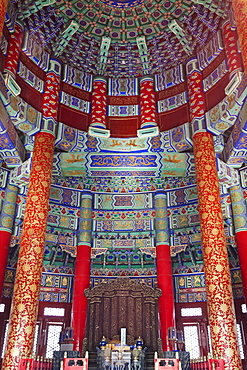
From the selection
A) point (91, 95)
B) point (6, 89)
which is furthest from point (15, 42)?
point (91, 95)

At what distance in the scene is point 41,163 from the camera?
8.46 m

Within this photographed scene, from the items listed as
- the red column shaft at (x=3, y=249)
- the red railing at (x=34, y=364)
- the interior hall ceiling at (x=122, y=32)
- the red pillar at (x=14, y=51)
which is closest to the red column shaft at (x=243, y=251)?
the red railing at (x=34, y=364)

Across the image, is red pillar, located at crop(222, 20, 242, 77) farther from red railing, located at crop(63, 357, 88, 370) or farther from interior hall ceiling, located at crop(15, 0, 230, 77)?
red railing, located at crop(63, 357, 88, 370)

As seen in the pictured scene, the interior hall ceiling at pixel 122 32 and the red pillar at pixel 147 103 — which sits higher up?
the interior hall ceiling at pixel 122 32

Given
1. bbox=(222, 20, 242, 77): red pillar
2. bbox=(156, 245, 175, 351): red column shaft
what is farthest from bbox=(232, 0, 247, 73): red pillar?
bbox=(156, 245, 175, 351): red column shaft

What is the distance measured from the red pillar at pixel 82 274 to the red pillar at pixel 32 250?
3103mm

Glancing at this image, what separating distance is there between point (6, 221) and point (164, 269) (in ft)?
16.0

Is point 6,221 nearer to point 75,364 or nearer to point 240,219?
point 75,364

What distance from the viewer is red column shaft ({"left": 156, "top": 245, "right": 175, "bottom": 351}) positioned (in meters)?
9.88

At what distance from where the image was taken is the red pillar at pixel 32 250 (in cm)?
668

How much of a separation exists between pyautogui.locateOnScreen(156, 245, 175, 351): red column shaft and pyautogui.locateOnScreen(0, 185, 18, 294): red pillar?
14.9ft

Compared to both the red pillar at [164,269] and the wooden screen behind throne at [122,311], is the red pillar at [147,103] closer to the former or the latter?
the red pillar at [164,269]

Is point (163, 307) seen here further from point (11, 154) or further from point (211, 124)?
point (11, 154)

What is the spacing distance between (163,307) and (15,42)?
828 cm
